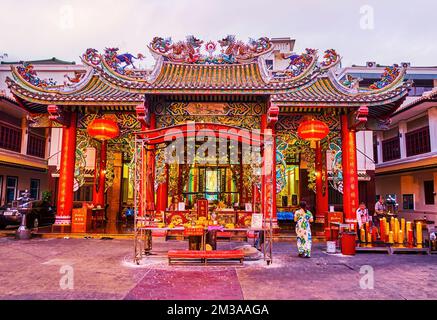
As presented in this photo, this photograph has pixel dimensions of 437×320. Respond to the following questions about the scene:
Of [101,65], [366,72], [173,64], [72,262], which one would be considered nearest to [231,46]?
[173,64]

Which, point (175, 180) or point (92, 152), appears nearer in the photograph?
point (175, 180)

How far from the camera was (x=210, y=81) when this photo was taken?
1253cm

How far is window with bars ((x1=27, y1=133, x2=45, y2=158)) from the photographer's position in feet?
66.1

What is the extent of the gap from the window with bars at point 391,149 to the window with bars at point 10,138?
2484cm

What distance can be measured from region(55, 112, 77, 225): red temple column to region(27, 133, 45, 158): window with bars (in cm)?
993

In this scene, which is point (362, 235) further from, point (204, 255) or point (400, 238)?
point (204, 255)

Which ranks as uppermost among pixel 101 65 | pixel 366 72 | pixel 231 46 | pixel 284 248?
pixel 366 72

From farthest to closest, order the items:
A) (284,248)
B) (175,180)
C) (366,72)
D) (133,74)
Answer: (366,72), (175,180), (133,74), (284,248)

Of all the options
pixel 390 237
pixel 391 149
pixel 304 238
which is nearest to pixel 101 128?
pixel 304 238

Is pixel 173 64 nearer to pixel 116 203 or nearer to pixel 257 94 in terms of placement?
pixel 257 94

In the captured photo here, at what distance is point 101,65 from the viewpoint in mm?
12094

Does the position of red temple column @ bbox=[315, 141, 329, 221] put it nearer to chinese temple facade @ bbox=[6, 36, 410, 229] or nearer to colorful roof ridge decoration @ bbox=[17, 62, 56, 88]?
chinese temple facade @ bbox=[6, 36, 410, 229]

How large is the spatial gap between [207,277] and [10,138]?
1792 centimetres

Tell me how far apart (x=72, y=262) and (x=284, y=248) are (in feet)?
20.5
